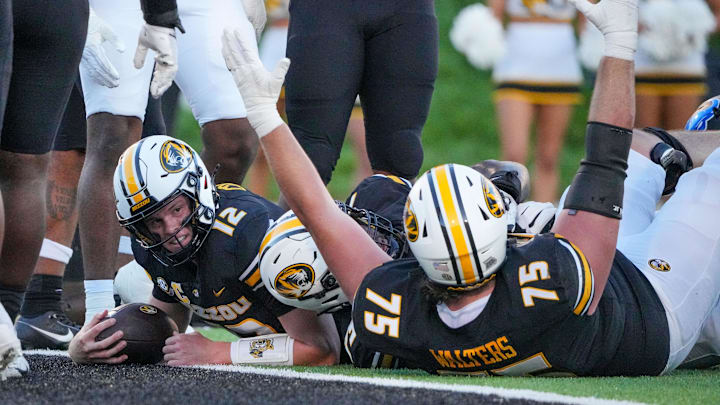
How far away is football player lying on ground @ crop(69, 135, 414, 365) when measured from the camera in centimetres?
340

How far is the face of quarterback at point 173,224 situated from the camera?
134 inches

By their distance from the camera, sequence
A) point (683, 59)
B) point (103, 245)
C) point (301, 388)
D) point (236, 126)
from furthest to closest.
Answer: point (683, 59) < point (236, 126) < point (103, 245) < point (301, 388)

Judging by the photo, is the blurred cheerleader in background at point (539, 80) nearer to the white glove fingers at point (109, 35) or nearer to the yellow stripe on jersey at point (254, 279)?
the white glove fingers at point (109, 35)

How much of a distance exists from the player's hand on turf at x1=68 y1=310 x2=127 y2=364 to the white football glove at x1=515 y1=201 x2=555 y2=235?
1.47 meters

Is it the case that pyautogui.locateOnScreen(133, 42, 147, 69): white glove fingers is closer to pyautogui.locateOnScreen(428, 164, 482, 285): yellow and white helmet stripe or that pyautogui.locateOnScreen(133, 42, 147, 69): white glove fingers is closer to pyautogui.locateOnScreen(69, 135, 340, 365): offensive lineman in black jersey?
pyautogui.locateOnScreen(69, 135, 340, 365): offensive lineman in black jersey

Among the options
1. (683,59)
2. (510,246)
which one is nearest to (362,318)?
(510,246)

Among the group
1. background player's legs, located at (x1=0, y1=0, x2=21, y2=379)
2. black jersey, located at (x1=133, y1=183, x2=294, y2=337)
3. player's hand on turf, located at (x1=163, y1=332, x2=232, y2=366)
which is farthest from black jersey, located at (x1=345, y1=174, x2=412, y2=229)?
background player's legs, located at (x1=0, y1=0, x2=21, y2=379)

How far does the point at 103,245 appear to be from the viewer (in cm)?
407

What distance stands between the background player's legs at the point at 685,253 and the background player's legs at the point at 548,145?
3.41 metres

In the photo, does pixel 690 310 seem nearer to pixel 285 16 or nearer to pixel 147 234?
pixel 147 234

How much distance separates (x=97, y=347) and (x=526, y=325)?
1.39 m

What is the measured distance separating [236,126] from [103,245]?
0.82 meters

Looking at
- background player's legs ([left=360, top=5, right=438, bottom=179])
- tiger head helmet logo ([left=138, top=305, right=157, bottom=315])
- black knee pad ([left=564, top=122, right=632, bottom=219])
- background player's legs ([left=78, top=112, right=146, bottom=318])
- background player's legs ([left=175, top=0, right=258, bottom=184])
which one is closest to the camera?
black knee pad ([left=564, top=122, right=632, bottom=219])

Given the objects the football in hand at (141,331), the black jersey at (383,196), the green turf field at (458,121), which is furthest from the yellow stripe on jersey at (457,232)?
the green turf field at (458,121)
